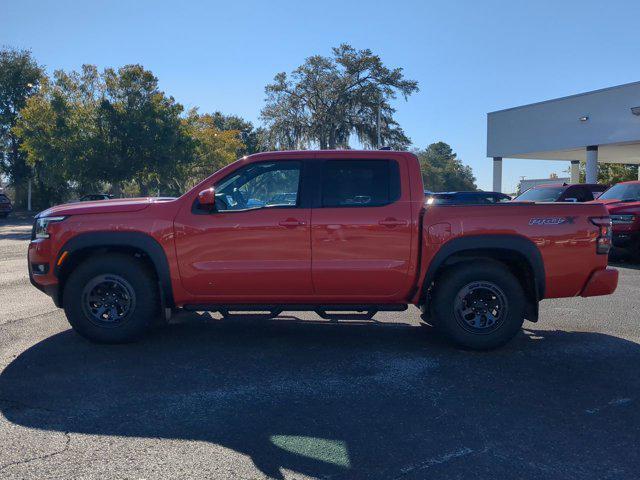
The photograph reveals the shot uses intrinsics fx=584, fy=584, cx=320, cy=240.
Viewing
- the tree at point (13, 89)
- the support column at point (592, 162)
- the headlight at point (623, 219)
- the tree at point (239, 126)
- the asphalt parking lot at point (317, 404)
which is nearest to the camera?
the asphalt parking lot at point (317, 404)

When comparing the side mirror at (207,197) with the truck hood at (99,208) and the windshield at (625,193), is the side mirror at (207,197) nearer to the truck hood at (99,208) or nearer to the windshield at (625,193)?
the truck hood at (99,208)

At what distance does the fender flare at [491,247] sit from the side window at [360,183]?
0.71m

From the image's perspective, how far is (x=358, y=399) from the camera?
4.50 metres

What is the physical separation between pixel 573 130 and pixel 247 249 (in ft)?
80.0

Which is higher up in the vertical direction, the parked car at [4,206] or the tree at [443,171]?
the tree at [443,171]

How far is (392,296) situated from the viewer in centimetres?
577

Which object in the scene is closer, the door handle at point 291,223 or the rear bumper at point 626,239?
the door handle at point 291,223

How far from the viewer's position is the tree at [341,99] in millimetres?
38906

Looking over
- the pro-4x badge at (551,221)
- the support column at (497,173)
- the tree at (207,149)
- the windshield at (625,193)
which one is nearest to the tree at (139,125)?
the tree at (207,149)

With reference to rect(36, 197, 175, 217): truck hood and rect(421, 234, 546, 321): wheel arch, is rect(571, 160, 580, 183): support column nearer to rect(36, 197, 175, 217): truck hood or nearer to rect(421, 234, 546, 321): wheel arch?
rect(421, 234, 546, 321): wheel arch

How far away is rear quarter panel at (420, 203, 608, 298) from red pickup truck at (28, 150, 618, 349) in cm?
1

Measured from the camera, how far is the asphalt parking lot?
3.50m

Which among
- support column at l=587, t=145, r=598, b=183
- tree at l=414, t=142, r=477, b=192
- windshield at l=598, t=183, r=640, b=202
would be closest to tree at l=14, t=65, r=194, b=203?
support column at l=587, t=145, r=598, b=183

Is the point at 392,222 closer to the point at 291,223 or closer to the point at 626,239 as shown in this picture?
the point at 291,223
